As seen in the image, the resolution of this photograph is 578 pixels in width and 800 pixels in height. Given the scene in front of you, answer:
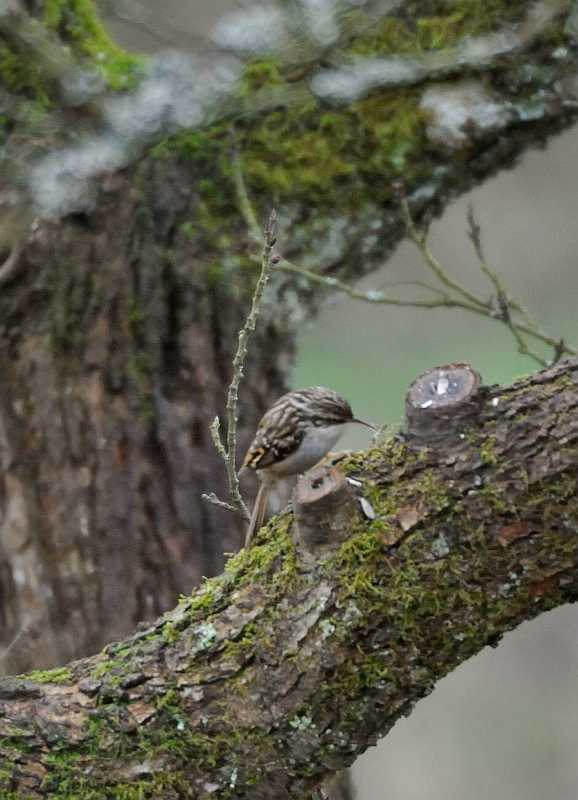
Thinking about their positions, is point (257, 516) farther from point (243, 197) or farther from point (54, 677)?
point (243, 197)

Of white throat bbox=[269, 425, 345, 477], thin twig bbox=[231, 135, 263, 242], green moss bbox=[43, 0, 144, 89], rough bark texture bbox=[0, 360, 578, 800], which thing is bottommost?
rough bark texture bbox=[0, 360, 578, 800]

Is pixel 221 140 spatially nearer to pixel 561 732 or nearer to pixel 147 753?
pixel 147 753

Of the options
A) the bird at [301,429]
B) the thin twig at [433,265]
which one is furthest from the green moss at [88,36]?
the bird at [301,429]

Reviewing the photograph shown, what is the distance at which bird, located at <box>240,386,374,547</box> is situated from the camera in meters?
3.06

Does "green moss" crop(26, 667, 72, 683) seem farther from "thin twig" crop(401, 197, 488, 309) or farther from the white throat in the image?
"thin twig" crop(401, 197, 488, 309)

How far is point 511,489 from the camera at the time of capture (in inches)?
91.4

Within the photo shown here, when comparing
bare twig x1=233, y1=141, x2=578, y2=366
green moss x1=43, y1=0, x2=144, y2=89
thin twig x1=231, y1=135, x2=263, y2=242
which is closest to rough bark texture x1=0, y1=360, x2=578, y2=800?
bare twig x1=233, y1=141, x2=578, y2=366

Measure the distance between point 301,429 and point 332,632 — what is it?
75cm

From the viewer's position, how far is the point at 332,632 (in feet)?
7.86

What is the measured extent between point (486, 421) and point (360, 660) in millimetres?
502

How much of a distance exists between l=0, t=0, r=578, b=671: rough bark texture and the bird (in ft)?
4.12

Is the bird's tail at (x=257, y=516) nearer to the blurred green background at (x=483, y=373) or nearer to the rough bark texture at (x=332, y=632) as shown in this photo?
the rough bark texture at (x=332, y=632)

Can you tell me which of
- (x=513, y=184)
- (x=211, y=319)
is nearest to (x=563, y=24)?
(x=211, y=319)

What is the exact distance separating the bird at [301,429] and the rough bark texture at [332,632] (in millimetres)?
487
